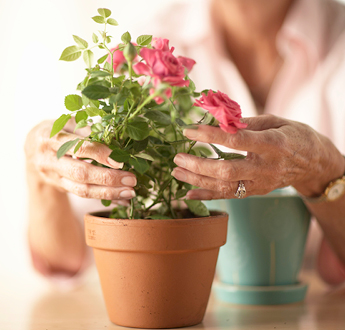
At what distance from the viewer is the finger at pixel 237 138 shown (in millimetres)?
560

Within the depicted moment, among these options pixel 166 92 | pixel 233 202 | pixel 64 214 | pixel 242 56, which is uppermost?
pixel 242 56

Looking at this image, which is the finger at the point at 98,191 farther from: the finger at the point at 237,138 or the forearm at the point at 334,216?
the forearm at the point at 334,216

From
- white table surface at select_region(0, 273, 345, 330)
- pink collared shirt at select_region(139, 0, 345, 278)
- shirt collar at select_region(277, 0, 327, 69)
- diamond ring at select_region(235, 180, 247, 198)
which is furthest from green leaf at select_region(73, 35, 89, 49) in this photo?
shirt collar at select_region(277, 0, 327, 69)

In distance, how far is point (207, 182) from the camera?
2.12 feet

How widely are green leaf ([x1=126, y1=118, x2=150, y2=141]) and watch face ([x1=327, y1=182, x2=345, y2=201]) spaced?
0.46m

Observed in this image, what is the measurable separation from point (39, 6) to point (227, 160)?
5.97 feet

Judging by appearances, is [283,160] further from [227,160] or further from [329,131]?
[329,131]

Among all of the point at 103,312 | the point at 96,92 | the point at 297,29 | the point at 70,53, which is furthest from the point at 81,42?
the point at 297,29

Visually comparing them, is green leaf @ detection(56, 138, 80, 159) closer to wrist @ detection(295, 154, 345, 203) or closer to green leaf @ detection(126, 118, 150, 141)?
green leaf @ detection(126, 118, 150, 141)

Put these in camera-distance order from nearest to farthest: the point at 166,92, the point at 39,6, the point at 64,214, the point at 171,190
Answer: the point at 166,92 < the point at 171,190 < the point at 64,214 < the point at 39,6

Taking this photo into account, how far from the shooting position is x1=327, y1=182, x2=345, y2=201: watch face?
84 centimetres

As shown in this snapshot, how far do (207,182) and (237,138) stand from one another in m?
0.11

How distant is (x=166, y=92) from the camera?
0.50 metres

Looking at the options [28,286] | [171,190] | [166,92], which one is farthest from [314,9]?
[28,286]
